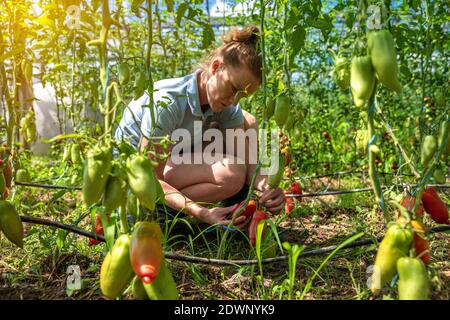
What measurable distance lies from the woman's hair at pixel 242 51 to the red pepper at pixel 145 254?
2.82 feet

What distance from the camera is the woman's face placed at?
162 cm

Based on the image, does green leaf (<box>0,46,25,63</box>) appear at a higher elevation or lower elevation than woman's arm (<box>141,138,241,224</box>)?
higher

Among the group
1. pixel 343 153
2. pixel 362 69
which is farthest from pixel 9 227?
pixel 343 153

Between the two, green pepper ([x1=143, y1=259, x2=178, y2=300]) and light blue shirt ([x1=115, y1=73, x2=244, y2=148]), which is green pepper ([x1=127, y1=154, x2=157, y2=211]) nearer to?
green pepper ([x1=143, y1=259, x2=178, y2=300])

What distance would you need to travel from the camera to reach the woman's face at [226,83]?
1.62 meters

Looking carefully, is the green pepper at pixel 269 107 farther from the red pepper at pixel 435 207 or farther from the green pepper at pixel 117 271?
the green pepper at pixel 117 271

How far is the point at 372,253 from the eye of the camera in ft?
4.71

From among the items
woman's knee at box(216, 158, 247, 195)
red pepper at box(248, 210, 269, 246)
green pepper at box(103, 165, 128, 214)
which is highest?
green pepper at box(103, 165, 128, 214)

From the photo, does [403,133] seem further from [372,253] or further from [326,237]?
[372,253]

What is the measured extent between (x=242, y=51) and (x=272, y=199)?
548 mm

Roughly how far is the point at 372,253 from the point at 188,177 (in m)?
0.73

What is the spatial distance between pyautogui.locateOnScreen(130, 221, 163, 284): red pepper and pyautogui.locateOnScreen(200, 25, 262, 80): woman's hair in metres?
0.86

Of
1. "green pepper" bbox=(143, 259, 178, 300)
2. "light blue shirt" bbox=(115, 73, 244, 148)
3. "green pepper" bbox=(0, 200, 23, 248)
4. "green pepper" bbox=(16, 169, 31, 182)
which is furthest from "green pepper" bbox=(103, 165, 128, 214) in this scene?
"green pepper" bbox=(16, 169, 31, 182)

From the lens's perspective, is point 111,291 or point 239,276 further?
point 239,276
